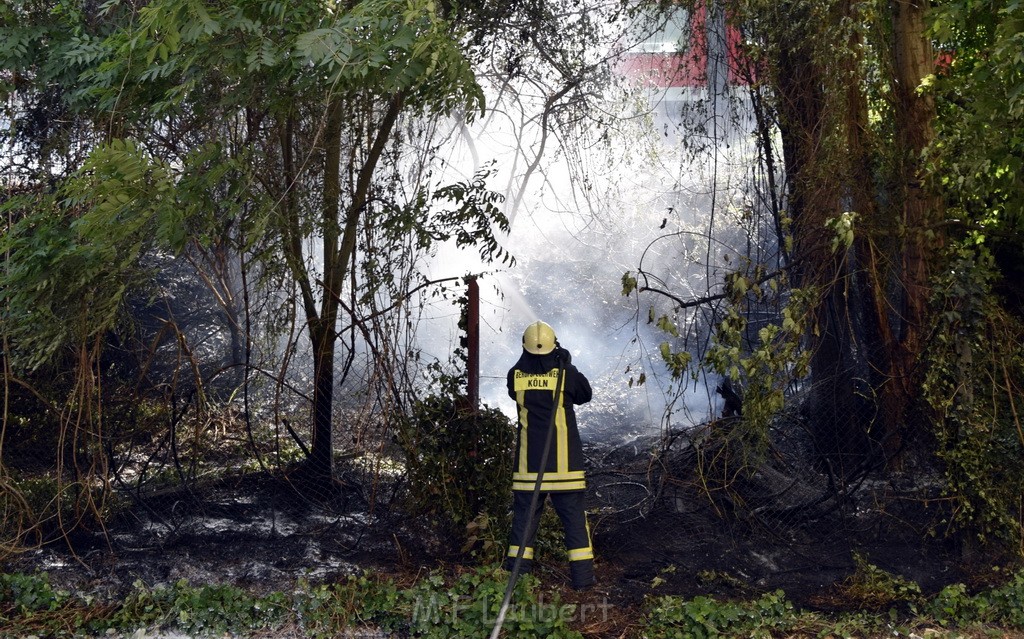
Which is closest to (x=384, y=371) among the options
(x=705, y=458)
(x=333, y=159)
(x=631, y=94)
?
(x=333, y=159)

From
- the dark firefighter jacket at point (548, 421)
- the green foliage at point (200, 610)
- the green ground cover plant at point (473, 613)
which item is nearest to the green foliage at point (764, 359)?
the dark firefighter jacket at point (548, 421)

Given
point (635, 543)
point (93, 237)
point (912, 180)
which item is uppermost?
point (912, 180)

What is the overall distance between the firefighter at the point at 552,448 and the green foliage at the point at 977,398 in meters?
2.22

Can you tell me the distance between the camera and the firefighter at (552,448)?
5.04 m

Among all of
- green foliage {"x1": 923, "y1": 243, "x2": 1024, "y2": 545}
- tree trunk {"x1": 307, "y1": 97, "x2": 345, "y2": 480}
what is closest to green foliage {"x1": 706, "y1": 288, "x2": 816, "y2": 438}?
green foliage {"x1": 923, "y1": 243, "x2": 1024, "y2": 545}

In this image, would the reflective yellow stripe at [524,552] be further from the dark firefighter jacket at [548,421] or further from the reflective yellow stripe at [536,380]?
the reflective yellow stripe at [536,380]

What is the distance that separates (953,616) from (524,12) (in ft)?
18.5

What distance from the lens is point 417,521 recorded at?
5773 millimetres

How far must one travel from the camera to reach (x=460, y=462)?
5.55m

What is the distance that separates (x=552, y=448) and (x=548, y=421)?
157 millimetres
